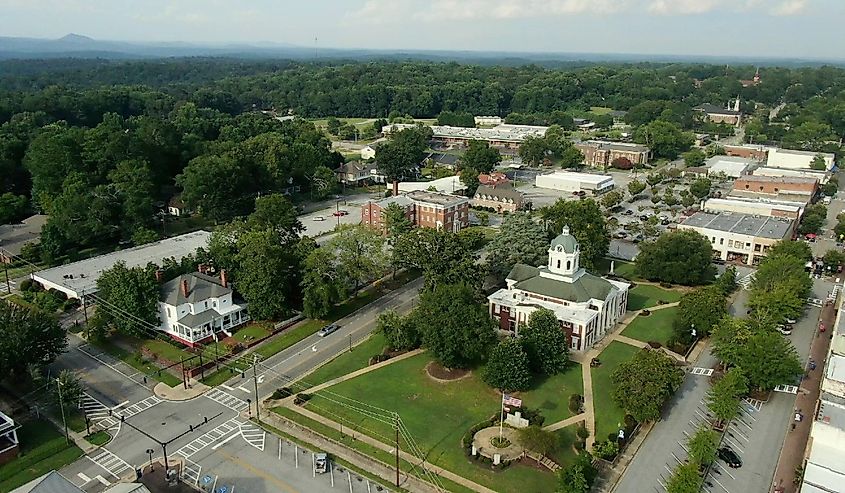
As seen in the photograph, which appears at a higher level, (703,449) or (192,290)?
(192,290)

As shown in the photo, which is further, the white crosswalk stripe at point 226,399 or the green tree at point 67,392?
the white crosswalk stripe at point 226,399

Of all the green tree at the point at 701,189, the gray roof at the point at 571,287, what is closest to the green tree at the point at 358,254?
the gray roof at the point at 571,287

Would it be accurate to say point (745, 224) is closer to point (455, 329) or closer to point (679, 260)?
point (679, 260)

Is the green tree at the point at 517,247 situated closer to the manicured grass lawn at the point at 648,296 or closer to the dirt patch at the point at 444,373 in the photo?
the manicured grass lawn at the point at 648,296

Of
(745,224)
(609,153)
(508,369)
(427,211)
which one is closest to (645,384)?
(508,369)

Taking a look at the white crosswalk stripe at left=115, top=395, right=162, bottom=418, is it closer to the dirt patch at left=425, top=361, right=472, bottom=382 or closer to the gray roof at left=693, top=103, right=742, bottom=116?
the dirt patch at left=425, top=361, right=472, bottom=382

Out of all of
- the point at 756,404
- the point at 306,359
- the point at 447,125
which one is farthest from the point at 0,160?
the point at 447,125

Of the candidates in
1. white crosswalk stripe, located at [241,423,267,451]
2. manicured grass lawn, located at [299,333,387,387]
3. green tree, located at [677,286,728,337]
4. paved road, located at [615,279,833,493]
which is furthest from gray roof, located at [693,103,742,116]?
white crosswalk stripe, located at [241,423,267,451]
